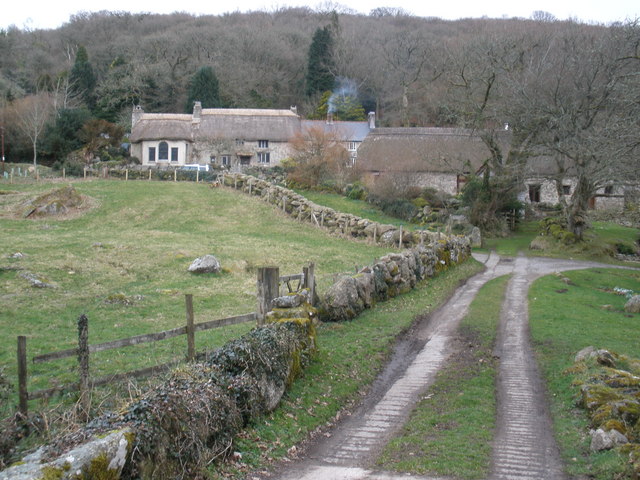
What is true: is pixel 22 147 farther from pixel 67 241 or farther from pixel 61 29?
pixel 61 29

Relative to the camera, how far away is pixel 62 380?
12.3 metres

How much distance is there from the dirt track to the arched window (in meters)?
51.9

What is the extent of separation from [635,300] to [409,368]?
43.5 ft

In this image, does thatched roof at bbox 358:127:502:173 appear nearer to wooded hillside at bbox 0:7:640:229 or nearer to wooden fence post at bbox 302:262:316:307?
wooded hillside at bbox 0:7:640:229

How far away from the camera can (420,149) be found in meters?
59.6

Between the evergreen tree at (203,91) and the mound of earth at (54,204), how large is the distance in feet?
135

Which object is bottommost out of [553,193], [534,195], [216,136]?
[534,195]

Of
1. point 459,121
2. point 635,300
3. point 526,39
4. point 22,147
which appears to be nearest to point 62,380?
point 635,300

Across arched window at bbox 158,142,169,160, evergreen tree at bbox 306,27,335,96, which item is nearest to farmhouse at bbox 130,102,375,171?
arched window at bbox 158,142,169,160

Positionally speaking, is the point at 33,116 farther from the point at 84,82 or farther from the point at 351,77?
the point at 351,77

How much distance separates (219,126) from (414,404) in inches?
2403

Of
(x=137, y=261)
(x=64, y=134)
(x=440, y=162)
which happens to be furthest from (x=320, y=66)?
(x=137, y=261)

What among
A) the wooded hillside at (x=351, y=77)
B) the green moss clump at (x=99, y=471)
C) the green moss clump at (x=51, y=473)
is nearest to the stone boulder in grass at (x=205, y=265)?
the wooded hillside at (x=351, y=77)

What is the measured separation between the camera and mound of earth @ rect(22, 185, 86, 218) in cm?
3788
